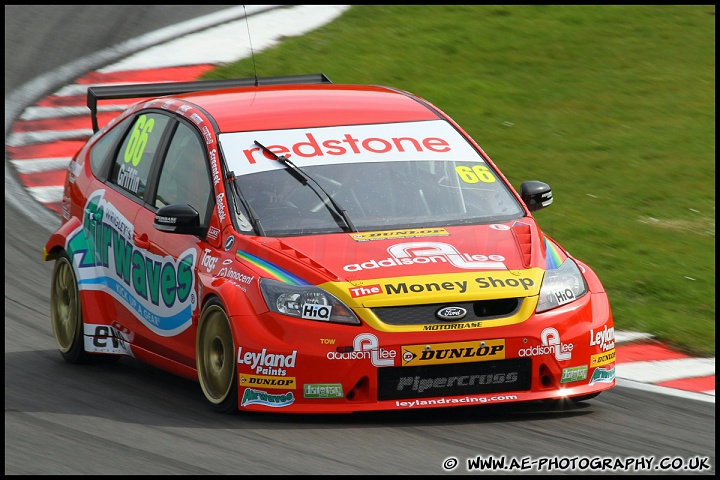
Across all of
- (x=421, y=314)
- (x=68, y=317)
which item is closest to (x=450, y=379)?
(x=421, y=314)

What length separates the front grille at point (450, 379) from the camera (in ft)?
20.7

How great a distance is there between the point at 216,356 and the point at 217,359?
17 millimetres

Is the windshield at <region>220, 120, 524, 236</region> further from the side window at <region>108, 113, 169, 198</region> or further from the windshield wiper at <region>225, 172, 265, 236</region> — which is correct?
the side window at <region>108, 113, 169, 198</region>

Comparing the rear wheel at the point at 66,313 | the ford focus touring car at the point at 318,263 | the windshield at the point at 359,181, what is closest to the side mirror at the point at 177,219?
the ford focus touring car at the point at 318,263

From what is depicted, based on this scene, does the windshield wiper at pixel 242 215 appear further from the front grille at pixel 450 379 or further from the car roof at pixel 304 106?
the front grille at pixel 450 379

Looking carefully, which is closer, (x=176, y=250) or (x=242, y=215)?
(x=242, y=215)

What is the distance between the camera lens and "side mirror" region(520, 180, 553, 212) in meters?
7.61

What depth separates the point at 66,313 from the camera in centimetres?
838

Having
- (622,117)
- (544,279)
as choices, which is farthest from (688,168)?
(544,279)

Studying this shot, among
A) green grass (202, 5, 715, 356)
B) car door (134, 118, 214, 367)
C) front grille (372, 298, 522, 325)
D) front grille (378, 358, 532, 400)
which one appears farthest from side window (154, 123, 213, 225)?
green grass (202, 5, 715, 356)

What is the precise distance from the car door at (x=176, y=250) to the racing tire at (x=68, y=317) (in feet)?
2.02

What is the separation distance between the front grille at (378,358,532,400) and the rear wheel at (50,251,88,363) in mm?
2481

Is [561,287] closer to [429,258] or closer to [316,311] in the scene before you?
[429,258]

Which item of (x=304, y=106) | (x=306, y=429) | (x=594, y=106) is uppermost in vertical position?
(x=304, y=106)
